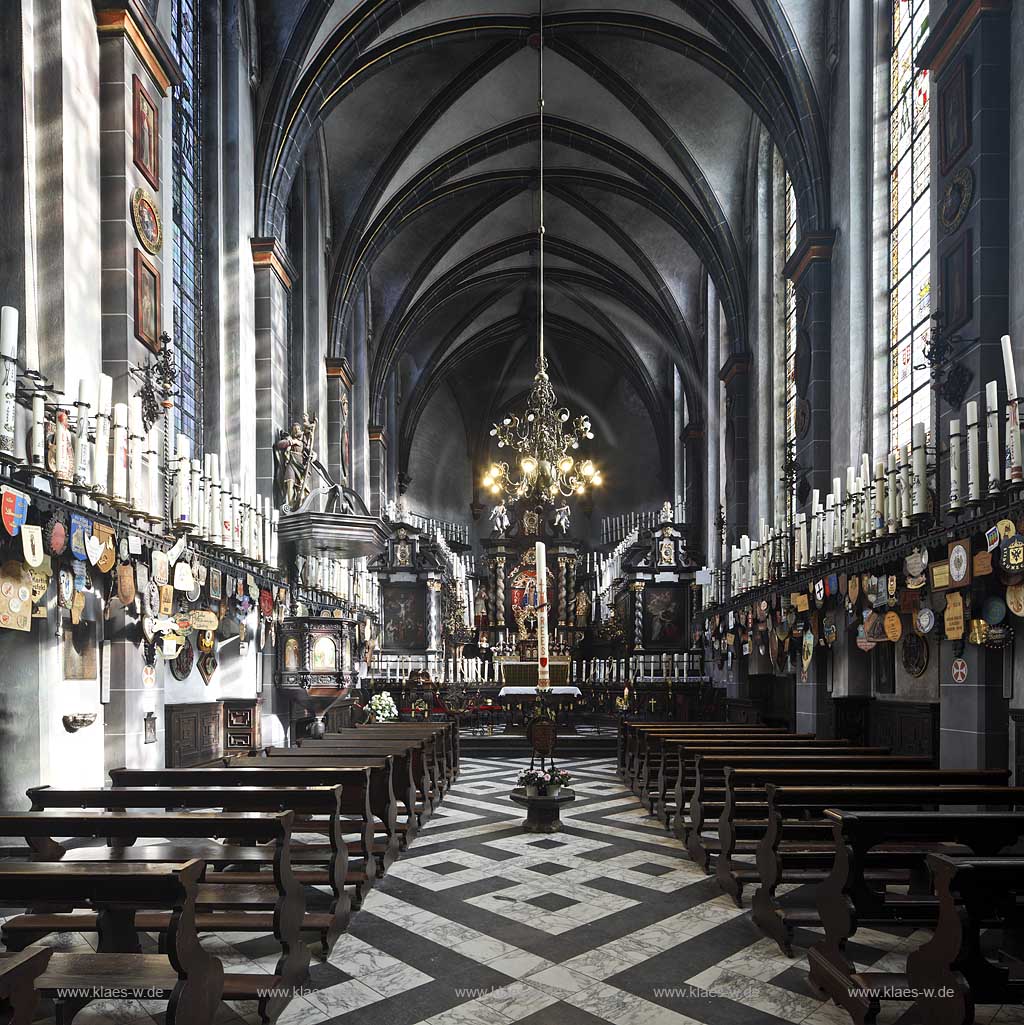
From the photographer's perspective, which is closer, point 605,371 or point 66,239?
point 66,239

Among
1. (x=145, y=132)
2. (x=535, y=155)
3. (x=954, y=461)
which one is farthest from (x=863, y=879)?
(x=535, y=155)

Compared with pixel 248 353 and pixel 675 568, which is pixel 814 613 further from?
pixel 675 568

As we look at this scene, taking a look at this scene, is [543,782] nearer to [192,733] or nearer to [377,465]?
[192,733]

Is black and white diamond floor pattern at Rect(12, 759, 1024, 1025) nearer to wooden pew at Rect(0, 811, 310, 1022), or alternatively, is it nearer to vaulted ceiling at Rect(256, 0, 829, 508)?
wooden pew at Rect(0, 811, 310, 1022)

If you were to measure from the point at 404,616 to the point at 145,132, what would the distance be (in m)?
19.0

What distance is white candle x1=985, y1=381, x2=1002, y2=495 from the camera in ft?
24.0

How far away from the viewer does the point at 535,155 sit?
79.6ft

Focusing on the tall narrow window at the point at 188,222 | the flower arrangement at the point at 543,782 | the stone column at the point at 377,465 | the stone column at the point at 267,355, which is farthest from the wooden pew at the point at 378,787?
the stone column at the point at 377,465

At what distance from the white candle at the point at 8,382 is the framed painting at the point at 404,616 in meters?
21.1

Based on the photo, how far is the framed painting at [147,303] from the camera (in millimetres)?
10281

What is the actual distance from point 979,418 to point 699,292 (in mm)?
19066

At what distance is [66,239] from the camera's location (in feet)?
28.6

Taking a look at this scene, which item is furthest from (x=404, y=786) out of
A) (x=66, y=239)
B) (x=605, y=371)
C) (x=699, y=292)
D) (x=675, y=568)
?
(x=605, y=371)

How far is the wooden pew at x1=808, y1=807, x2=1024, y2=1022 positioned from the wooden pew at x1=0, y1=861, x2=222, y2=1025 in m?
3.04
